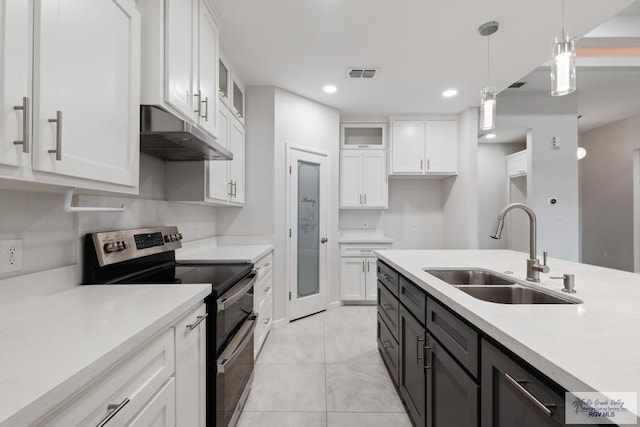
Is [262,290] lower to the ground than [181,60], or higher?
lower

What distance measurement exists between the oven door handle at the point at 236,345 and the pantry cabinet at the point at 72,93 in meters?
0.89

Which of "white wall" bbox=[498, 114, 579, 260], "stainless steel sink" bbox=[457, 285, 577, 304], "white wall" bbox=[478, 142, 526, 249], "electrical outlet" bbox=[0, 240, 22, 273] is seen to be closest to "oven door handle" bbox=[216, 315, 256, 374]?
"electrical outlet" bbox=[0, 240, 22, 273]

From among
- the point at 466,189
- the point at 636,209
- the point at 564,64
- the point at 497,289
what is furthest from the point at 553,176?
the point at 497,289

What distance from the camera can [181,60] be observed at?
60.3 inches

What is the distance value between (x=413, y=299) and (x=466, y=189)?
291 centimetres

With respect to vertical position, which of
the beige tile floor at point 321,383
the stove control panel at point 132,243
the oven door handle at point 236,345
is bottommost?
the beige tile floor at point 321,383

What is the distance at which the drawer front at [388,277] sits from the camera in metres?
1.97

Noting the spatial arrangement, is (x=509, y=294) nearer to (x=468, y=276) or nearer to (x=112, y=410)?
(x=468, y=276)

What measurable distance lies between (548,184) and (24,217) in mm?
5310

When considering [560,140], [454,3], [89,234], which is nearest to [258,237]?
[89,234]

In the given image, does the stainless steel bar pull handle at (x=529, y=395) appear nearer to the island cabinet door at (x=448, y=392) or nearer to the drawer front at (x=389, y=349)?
the island cabinet door at (x=448, y=392)

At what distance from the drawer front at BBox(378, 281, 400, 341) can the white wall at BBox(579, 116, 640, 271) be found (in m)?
5.85

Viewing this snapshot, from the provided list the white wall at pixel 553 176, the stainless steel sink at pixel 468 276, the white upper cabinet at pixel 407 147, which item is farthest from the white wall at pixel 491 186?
the stainless steel sink at pixel 468 276

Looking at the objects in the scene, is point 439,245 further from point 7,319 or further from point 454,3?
point 7,319
